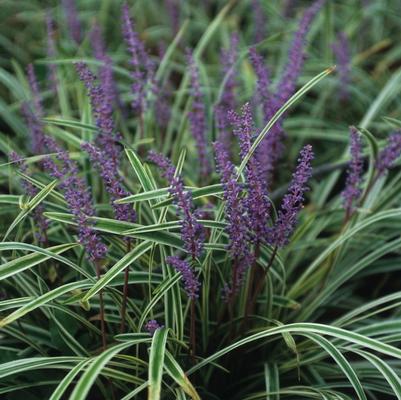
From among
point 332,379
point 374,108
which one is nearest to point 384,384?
point 332,379

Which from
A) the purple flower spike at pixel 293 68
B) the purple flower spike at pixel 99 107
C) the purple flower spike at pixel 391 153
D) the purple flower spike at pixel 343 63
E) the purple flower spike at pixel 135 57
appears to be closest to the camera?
the purple flower spike at pixel 99 107

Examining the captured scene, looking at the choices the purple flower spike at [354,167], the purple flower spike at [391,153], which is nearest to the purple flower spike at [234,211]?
the purple flower spike at [354,167]

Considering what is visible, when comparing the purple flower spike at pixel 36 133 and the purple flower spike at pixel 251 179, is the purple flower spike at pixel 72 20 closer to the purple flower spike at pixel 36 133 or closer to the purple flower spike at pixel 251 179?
the purple flower spike at pixel 36 133

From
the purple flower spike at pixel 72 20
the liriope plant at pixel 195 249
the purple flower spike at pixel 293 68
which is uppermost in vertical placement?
the purple flower spike at pixel 72 20

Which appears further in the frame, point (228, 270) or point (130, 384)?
point (228, 270)

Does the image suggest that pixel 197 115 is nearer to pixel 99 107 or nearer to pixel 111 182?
pixel 99 107

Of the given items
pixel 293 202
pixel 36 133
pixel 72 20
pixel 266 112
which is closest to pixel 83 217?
pixel 293 202

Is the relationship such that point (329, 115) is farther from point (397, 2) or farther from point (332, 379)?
point (332, 379)

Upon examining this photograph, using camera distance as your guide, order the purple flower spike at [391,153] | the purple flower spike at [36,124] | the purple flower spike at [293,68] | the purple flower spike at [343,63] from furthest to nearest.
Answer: the purple flower spike at [343,63]
the purple flower spike at [36,124]
the purple flower spike at [293,68]
the purple flower spike at [391,153]
